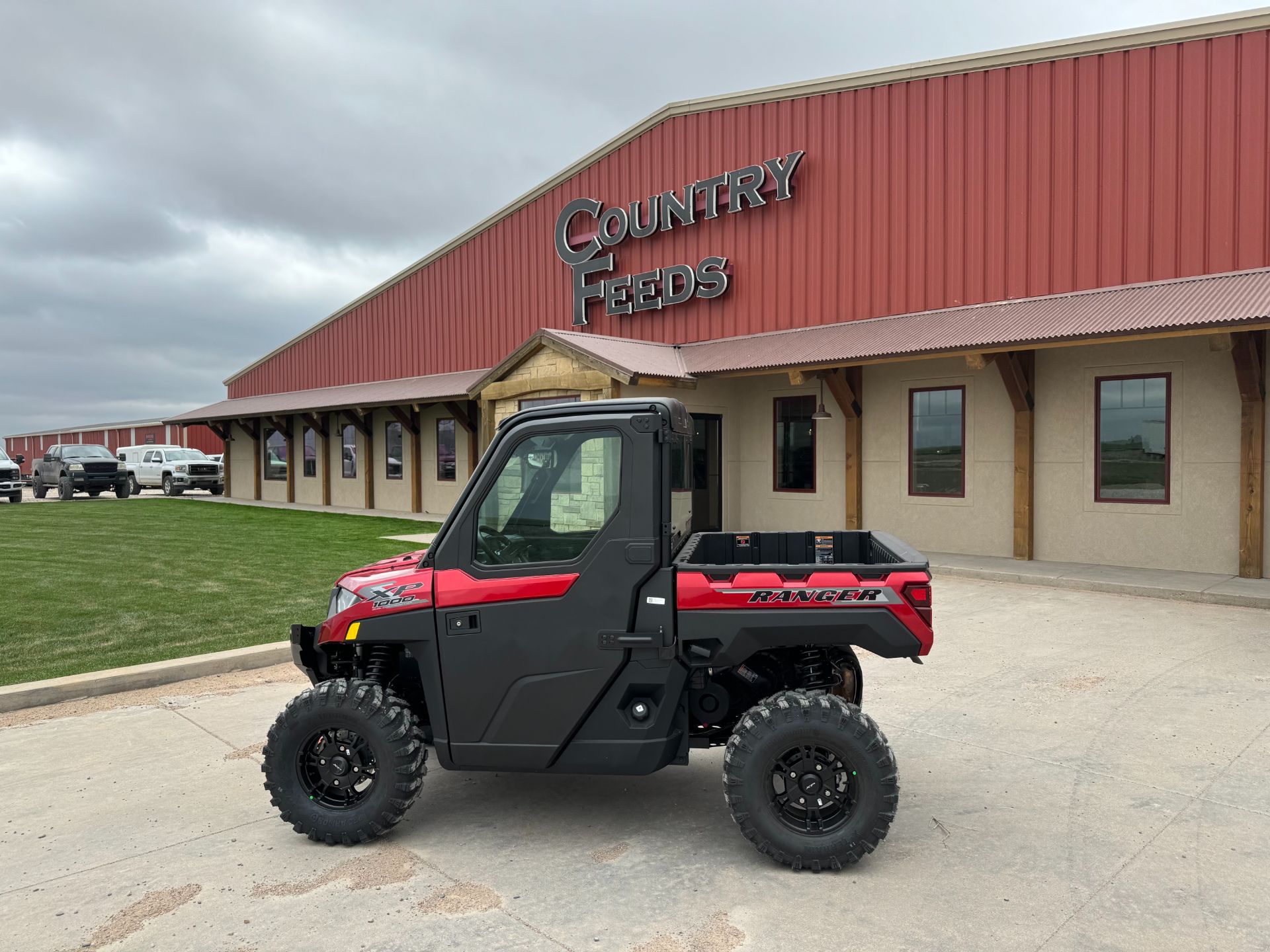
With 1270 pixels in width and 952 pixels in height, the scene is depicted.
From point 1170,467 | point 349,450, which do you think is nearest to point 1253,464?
point 1170,467

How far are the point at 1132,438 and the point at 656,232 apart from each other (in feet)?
35.3

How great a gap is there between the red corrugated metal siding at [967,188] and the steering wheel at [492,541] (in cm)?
1241

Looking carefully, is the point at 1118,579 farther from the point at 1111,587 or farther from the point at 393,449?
the point at 393,449

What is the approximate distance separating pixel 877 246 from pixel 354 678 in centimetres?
1396

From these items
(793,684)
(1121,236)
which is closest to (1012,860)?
(793,684)

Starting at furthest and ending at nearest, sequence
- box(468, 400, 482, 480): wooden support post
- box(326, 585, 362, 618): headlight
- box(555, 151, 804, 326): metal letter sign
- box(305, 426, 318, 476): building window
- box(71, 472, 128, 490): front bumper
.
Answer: box(71, 472, 128, 490): front bumper → box(305, 426, 318, 476): building window → box(468, 400, 482, 480): wooden support post → box(555, 151, 804, 326): metal letter sign → box(326, 585, 362, 618): headlight

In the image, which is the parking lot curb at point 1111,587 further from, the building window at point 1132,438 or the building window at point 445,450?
the building window at point 445,450

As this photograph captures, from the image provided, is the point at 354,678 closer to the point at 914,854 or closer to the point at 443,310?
the point at 914,854

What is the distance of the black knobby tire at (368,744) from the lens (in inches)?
160

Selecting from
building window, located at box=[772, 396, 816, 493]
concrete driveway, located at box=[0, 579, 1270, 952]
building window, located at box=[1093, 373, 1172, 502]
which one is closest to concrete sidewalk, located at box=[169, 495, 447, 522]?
building window, located at box=[772, 396, 816, 493]

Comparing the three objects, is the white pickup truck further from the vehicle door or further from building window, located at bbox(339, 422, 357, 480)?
the vehicle door

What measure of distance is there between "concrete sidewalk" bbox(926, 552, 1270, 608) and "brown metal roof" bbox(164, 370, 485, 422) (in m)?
12.2

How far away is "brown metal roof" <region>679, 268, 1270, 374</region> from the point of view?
434 inches

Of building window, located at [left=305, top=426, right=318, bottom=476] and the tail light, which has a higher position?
building window, located at [left=305, top=426, right=318, bottom=476]
